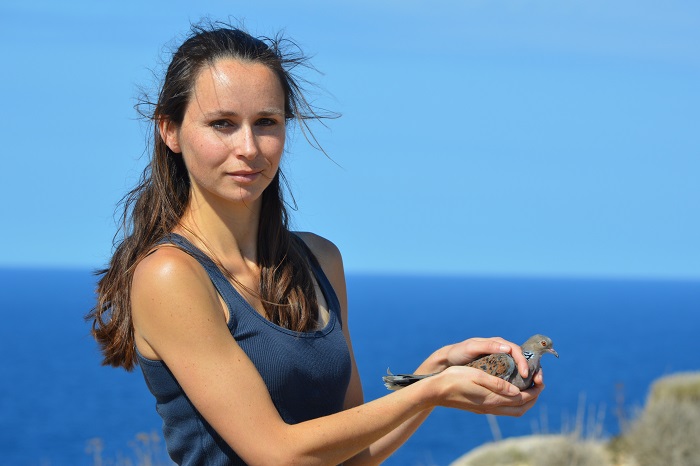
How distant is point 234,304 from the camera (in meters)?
3.29

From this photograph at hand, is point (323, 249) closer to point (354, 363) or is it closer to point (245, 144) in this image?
point (354, 363)

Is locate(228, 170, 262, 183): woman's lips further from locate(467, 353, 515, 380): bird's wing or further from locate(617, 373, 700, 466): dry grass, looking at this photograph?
locate(617, 373, 700, 466): dry grass

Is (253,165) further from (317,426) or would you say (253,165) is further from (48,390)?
(48,390)

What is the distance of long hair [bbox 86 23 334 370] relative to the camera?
3.44m

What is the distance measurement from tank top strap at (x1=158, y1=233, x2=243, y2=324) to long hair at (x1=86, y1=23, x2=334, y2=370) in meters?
0.07

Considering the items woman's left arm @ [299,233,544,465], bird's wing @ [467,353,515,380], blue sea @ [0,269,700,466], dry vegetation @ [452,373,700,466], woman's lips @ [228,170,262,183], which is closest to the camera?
woman's lips @ [228,170,262,183]

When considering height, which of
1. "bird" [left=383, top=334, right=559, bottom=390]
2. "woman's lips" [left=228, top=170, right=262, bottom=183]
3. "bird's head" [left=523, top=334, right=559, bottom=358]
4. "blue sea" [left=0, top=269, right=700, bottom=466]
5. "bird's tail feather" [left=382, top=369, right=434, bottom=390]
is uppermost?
"woman's lips" [left=228, top=170, right=262, bottom=183]

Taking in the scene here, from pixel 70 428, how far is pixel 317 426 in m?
56.5

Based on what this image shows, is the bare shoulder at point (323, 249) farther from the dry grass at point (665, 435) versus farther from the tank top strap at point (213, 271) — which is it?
the dry grass at point (665, 435)

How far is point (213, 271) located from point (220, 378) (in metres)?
0.37

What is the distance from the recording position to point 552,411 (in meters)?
56.8

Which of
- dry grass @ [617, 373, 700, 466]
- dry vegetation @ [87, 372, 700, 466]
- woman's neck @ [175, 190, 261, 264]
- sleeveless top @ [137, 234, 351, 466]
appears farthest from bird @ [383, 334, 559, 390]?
dry grass @ [617, 373, 700, 466]

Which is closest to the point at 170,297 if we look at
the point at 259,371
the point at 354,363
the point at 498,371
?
the point at 259,371

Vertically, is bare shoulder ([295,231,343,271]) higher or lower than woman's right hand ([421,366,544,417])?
higher
